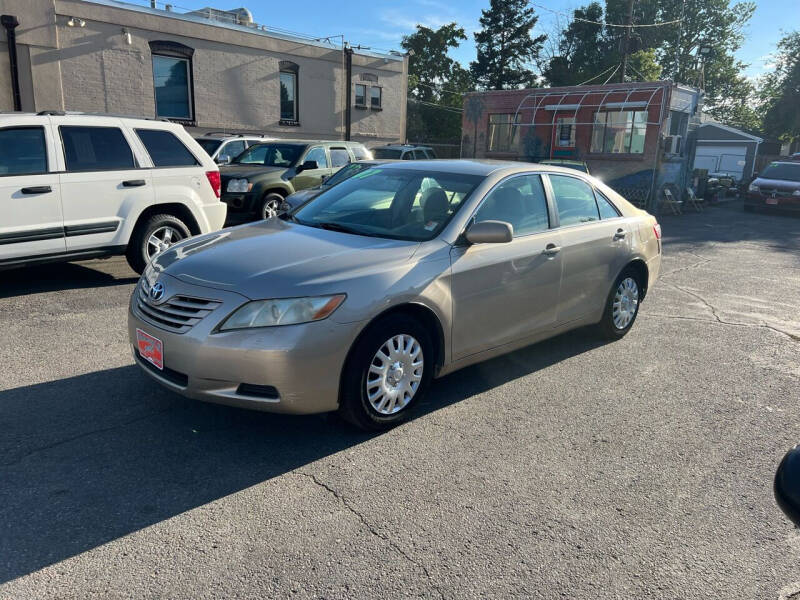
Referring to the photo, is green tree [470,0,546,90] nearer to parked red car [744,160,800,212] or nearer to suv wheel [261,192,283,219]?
parked red car [744,160,800,212]

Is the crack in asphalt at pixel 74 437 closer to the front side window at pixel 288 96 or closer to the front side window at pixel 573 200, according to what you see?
the front side window at pixel 573 200

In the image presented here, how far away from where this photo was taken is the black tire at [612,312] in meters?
5.61

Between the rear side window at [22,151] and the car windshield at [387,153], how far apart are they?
1095cm

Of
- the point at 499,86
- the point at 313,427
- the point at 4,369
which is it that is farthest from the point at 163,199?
the point at 499,86

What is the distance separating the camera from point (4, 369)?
4555 millimetres

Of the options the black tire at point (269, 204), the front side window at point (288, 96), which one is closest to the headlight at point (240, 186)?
the black tire at point (269, 204)

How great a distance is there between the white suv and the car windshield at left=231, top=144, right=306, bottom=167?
13.7ft

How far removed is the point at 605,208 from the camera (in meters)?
5.61

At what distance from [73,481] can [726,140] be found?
41.3 meters

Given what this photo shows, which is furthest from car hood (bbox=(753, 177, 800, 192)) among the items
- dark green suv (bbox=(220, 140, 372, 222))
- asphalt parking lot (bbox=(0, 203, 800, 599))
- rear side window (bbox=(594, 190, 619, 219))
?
rear side window (bbox=(594, 190, 619, 219))

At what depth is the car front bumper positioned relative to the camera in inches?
131

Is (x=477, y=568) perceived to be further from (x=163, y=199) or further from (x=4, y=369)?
(x=163, y=199)

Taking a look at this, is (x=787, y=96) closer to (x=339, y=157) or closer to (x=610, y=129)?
(x=610, y=129)

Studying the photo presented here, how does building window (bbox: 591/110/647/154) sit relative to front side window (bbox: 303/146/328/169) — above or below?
above
